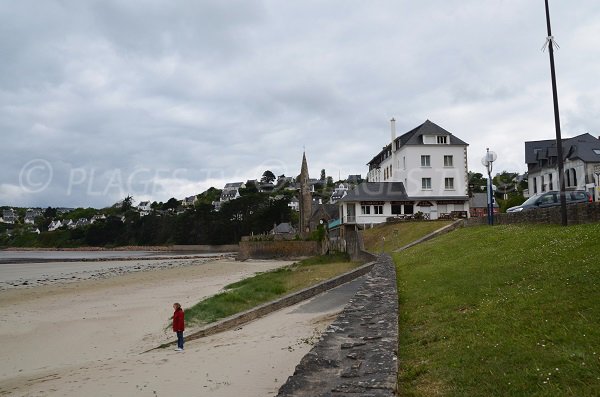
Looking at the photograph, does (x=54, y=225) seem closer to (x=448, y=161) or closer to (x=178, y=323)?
(x=448, y=161)

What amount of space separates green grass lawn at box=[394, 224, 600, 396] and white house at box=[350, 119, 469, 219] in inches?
1421

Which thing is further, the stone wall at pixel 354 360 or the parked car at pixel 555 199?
the parked car at pixel 555 199

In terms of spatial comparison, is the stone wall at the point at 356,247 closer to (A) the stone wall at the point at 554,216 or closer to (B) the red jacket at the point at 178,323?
(A) the stone wall at the point at 554,216

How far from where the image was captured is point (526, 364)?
5434mm

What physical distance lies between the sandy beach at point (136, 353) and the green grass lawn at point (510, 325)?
8.45ft

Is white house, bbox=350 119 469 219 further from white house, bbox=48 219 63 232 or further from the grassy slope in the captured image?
white house, bbox=48 219 63 232

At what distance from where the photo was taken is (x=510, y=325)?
22.6 feet

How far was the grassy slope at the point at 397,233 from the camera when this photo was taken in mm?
31528

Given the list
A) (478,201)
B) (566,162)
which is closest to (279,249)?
(478,201)

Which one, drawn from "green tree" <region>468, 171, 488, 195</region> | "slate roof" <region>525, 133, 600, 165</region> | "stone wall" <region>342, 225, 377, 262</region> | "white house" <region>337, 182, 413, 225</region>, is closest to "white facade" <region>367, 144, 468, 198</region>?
"white house" <region>337, 182, 413, 225</region>

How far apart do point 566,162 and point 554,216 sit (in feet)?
107

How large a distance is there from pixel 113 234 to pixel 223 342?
5708 inches

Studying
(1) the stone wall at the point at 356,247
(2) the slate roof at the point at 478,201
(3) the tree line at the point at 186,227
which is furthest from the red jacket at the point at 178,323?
(3) the tree line at the point at 186,227

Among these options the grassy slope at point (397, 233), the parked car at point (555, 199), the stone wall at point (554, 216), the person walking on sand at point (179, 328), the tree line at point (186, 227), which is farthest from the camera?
the tree line at point (186, 227)
